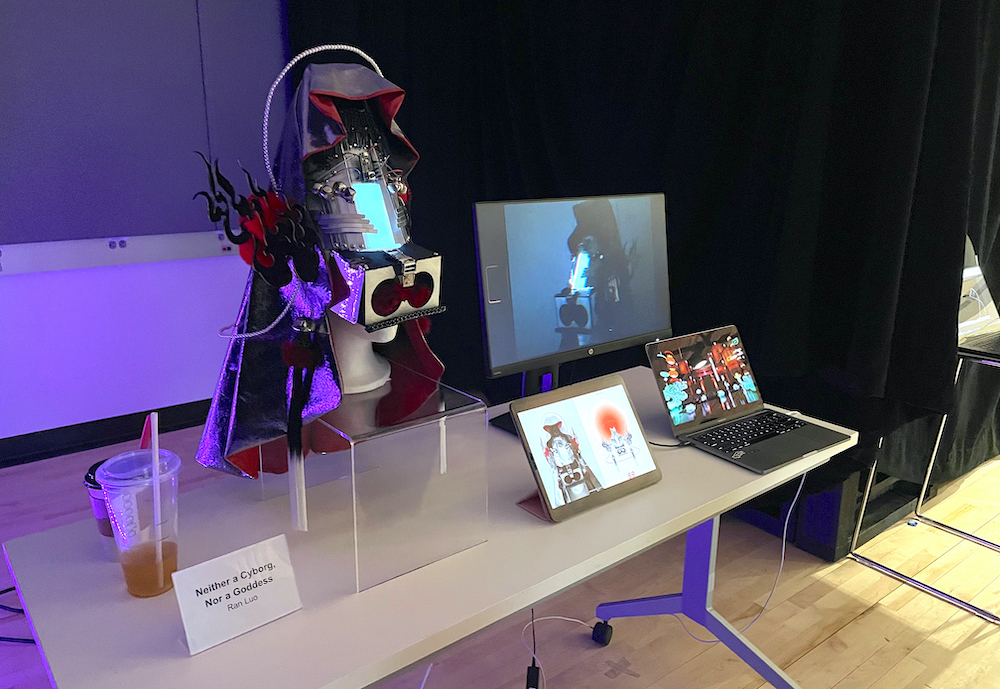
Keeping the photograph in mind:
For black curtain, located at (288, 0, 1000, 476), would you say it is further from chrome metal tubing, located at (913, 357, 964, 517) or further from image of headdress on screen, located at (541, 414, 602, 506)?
image of headdress on screen, located at (541, 414, 602, 506)

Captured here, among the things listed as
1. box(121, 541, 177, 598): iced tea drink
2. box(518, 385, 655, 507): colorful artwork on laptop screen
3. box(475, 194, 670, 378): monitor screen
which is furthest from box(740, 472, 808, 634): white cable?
box(121, 541, 177, 598): iced tea drink

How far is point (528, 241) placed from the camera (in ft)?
4.32

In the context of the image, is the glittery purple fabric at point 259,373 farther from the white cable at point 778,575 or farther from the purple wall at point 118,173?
the purple wall at point 118,173

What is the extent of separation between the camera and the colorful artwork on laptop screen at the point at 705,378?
4.38 feet

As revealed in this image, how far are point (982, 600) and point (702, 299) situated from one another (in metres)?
1.14

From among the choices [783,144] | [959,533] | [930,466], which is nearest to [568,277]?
[783,144]

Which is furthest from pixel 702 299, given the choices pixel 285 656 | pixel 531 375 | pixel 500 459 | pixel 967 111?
pixel 285 656

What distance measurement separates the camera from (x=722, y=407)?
1396 mm

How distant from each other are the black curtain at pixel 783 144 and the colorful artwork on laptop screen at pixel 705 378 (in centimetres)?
60

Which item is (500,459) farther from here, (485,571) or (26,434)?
(26,434)

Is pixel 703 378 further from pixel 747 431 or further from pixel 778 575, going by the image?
pixel 778 575

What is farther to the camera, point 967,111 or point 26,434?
point 26,434

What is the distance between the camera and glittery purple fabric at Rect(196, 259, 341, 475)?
1017 millimetres

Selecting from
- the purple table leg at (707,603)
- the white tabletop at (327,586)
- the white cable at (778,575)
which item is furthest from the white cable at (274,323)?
the white cable at (778,575)
